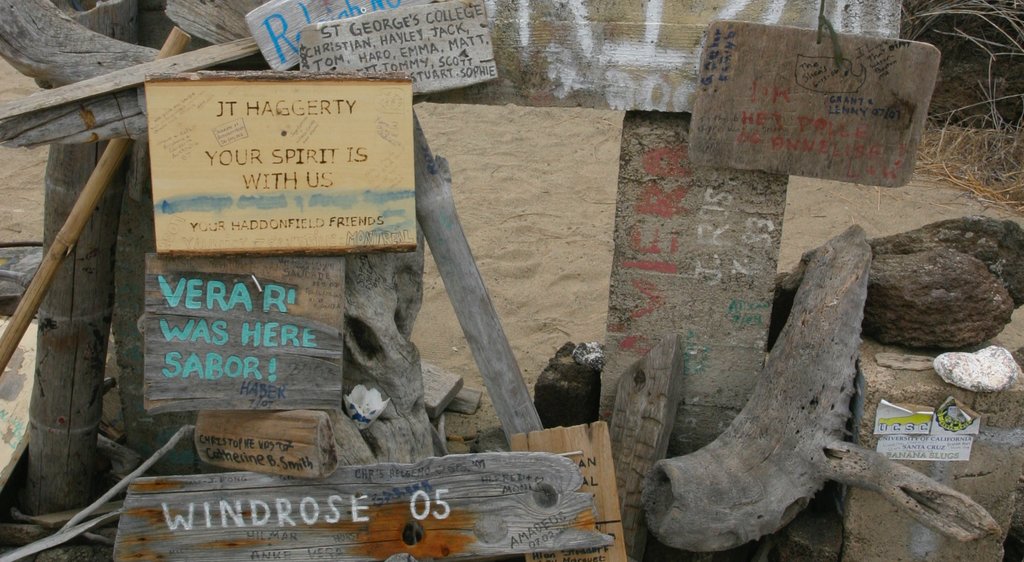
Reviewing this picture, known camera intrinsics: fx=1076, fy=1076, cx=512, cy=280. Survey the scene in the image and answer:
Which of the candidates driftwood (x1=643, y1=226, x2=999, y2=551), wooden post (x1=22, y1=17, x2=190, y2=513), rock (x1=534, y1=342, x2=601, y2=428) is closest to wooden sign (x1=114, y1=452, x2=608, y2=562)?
driftwood (x1=643, y1=226, x2=999, y2=551)

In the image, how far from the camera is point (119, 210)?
12.4 feet

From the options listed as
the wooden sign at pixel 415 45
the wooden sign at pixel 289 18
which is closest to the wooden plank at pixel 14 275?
the wooden sign at pixel 289 18

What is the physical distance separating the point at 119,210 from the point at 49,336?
0.51 metres

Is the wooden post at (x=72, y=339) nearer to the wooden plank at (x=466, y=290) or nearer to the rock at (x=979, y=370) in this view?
the wooden plank at (x=466, y=290)

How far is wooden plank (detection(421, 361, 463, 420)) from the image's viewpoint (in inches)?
185

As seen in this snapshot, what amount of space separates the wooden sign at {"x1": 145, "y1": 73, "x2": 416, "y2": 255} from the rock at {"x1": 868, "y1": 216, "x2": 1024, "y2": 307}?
1.92 metres

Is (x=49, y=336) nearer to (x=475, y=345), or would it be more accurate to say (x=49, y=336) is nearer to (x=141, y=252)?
(x=141, y=252)

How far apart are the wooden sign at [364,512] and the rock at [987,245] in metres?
1.64

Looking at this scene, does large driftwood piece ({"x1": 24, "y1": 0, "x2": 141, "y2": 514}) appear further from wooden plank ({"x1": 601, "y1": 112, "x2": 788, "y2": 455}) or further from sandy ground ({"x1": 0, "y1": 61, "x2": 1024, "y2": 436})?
wooden plank ({"x1": 601, "y1": 112, "x2": 788, "y2": 455})

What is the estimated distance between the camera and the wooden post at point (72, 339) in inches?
144

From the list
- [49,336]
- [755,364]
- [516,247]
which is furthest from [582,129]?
[49,336]

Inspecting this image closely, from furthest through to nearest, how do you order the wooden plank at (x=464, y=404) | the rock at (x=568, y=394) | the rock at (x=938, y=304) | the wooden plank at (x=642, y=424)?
the wooden plank at (x=464, y=404) → the rock at (x=568, y=394) → the wooden plank at (x=642, y=424) → the rock at (x=938, y=304)

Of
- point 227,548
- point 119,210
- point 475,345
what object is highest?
point 119,210

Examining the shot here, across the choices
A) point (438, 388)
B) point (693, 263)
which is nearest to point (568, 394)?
point (438, 388)
